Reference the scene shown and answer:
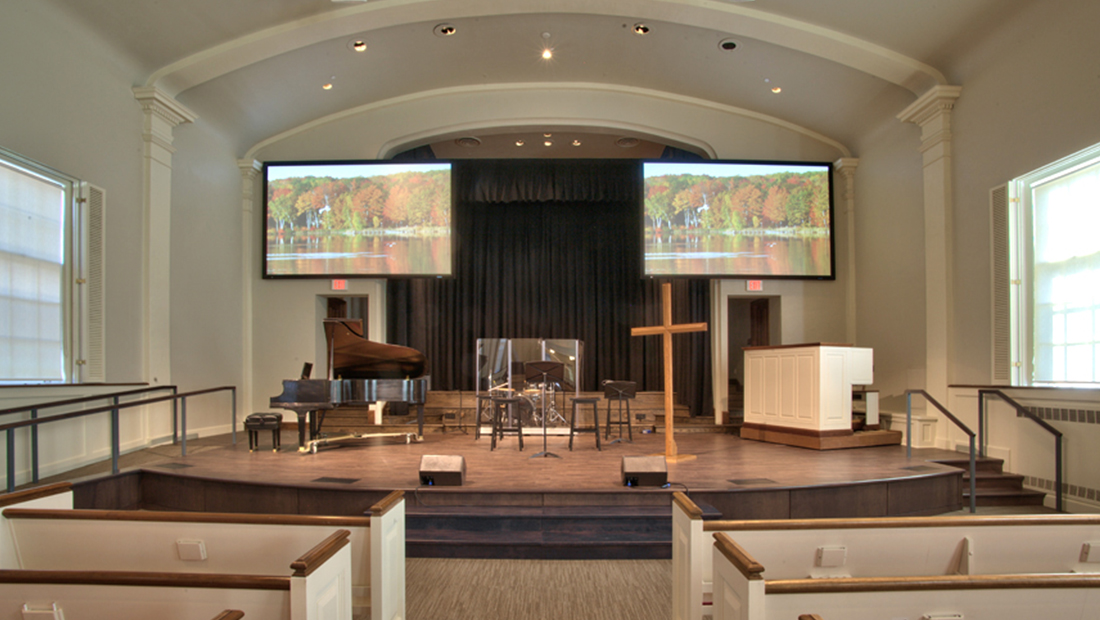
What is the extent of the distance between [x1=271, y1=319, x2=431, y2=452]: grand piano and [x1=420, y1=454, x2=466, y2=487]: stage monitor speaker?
6.52 ft

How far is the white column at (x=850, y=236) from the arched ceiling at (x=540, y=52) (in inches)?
13.5

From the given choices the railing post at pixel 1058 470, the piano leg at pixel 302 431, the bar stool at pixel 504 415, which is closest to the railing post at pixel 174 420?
the piano leg at pixel 302 431

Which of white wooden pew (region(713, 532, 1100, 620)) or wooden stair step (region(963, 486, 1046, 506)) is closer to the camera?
white wooden pew (region(713, 532, 1100, 620))

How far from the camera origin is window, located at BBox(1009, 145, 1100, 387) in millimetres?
4688

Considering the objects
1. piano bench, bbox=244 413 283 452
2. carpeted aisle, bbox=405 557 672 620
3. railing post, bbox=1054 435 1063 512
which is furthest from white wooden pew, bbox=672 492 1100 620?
piano bench, bbox=244 413 283 452

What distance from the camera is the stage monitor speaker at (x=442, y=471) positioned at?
13.9 ft

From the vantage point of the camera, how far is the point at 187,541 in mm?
2391

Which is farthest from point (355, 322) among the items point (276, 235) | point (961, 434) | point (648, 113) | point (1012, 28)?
point (1012, 28)

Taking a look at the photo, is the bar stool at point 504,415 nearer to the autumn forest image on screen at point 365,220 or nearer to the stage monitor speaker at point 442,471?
the stage monitor speaker at point 442,471

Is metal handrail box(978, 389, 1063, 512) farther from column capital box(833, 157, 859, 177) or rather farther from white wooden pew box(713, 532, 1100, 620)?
column capital box(833, 157, 859, 177)

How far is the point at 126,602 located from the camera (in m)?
1.92

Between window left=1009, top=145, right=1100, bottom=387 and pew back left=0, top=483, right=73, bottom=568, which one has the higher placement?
window left=1009, top=145, right=1100, bottom=387

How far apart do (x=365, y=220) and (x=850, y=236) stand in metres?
6.63

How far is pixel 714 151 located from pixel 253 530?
761 centimetres
